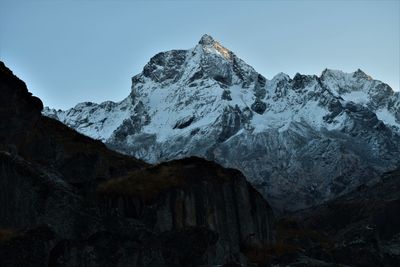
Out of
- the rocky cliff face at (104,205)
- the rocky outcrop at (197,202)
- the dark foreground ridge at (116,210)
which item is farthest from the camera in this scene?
the rocky outcrop at (197,202)

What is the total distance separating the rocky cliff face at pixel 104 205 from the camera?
1848 inches

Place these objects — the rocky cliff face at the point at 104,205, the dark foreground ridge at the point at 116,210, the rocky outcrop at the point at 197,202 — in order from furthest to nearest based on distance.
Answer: the rocky outcrop at the point at 197,202 < the dark foreground ridge at the point at 116,210 < the rocky cliff face at the point at 104,205

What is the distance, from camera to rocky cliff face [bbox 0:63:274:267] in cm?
4694

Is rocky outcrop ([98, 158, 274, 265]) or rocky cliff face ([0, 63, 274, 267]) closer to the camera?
rocky cliff face ([0, 63, 274, 267])

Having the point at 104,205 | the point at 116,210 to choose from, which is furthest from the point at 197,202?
the point at 104,205

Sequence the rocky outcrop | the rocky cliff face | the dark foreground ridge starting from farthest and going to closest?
the rocky outcrop → the dark foreground ridge → the rocky cliff face

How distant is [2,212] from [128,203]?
1300 cm

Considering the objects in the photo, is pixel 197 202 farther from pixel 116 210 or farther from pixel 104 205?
pixel 104 205

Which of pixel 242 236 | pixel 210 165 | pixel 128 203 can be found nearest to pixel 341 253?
pixel 242 236

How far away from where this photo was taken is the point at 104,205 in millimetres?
62625

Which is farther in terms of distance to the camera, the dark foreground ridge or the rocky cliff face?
the dark foreground ridge

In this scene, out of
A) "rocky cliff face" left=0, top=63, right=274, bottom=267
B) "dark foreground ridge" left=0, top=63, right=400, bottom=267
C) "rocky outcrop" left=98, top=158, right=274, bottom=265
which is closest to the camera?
"rocky cliff face" left=0, top=63, right=274, bottom=267

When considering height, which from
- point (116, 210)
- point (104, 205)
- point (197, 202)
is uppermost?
point (197, 202)

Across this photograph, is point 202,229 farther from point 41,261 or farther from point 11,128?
point 11,128
